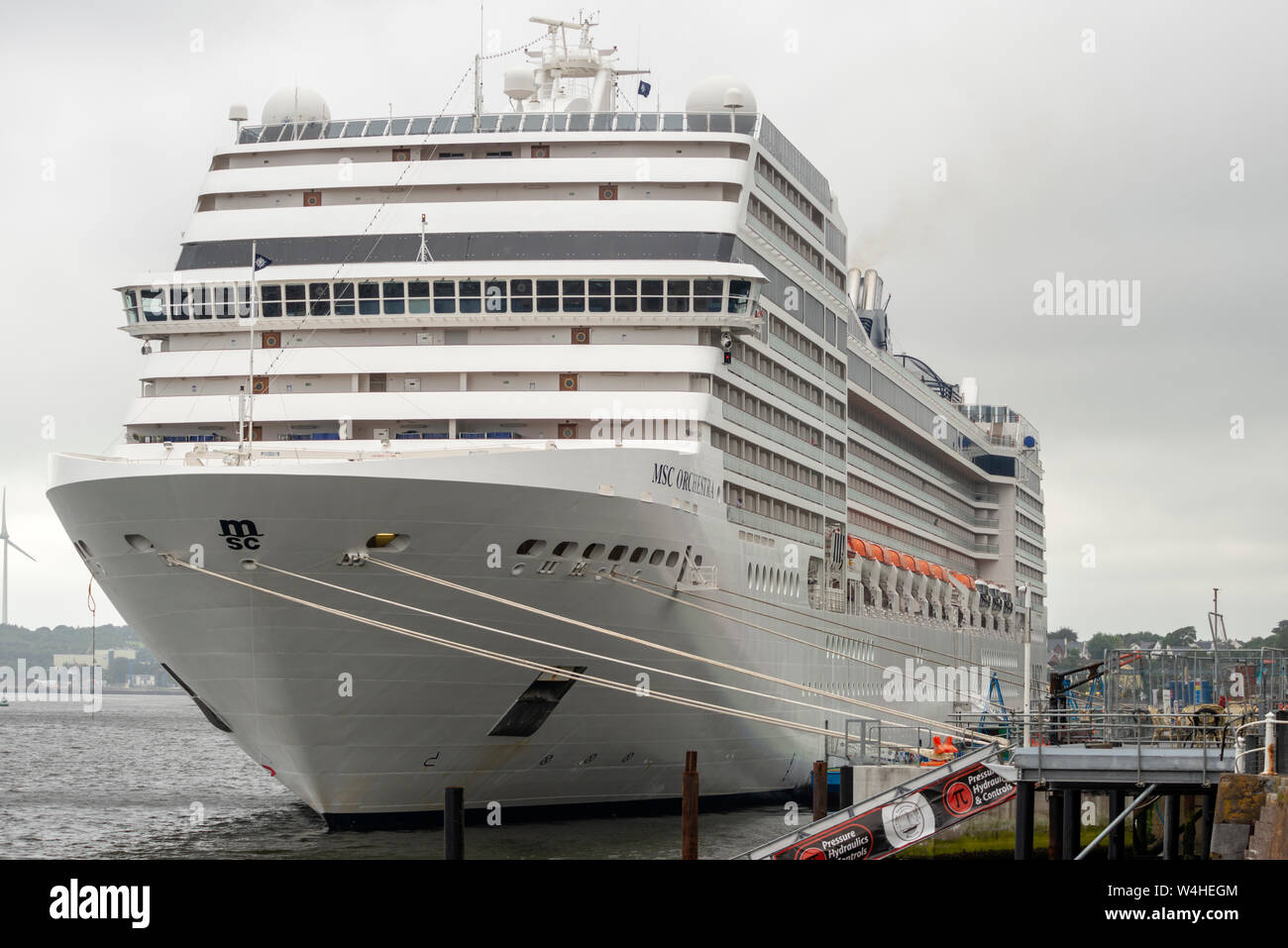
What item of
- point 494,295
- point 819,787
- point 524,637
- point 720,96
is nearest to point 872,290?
point 720,96

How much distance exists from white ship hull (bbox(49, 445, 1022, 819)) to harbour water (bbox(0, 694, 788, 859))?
689 mm

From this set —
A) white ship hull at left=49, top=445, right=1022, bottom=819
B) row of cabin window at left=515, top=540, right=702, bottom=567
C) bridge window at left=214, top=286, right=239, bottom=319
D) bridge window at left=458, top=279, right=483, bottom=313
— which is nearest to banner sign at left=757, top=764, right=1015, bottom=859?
white ship hull at left=49, top=445, right=1022, bottom=819

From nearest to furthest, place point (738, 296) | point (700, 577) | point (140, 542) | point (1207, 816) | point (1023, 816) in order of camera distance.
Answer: point (1023, 816) → point (1207, 816) → point (140, 542) → point (700, 577) → point (738, 296)

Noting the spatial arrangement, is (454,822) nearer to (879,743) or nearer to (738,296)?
(879,743)

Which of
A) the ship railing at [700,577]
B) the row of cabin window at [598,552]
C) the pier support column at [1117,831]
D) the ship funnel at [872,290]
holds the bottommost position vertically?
the pier support column at [1117,831]

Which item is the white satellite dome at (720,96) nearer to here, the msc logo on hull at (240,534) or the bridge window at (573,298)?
the bridge window at (573,298)

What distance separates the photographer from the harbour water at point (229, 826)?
27.9m

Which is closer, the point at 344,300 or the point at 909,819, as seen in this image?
the point at 909,819

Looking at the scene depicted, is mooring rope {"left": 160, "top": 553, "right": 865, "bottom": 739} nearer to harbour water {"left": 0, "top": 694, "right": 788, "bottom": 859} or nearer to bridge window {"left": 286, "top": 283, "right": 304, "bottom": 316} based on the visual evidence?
harbour water {"left": 0, "top": 694, "right": 788, "bottom": 859}

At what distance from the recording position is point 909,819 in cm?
2394

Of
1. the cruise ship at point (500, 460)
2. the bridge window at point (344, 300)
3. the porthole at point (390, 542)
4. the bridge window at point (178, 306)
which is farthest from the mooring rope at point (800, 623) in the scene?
the bridge window at point (178, 306)

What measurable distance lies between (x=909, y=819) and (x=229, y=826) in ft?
53.8

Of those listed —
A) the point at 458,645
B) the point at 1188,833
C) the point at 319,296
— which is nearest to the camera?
the point at 458,645

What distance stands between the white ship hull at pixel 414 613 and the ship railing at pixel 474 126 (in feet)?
25.8
